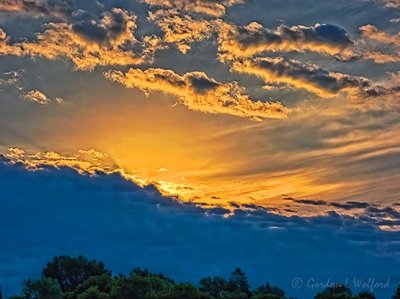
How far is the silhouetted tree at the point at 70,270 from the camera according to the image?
554ft

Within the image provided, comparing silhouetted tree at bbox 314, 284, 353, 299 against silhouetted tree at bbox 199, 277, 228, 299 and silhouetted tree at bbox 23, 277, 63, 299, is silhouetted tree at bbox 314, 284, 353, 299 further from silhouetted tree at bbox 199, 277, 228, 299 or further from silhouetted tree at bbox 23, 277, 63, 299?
silhouetted tree at bbox 23, 277, 63, 299

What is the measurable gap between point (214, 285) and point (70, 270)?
123ft

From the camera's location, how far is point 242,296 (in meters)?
149

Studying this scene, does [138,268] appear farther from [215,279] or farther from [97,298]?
[97,298]

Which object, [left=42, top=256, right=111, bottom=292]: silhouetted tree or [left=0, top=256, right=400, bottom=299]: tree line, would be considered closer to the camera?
[left=0, top=256, right=400, bottom=299]: tree line

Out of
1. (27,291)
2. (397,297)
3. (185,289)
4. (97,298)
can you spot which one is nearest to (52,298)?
(27,291)

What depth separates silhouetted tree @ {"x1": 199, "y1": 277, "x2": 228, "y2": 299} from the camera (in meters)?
164

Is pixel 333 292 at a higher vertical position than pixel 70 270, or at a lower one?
lower

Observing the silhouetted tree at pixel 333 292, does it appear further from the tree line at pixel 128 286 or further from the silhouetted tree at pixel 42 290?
the silhouetted tree at pixel 42 290

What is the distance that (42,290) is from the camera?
130875 mm

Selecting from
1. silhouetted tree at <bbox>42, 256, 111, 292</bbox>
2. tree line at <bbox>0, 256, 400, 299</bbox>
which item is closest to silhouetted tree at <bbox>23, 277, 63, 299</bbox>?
tree line at <bbox>0, 256, 400, 299</bbox>

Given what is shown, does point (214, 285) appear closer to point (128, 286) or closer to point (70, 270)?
point (70, 270)

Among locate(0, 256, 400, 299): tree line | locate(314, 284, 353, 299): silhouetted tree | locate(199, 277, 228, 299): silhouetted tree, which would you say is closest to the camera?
locate(0, 256, 400, 299): tree line

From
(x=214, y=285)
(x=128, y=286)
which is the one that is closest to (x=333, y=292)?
(x=214, y=285)
